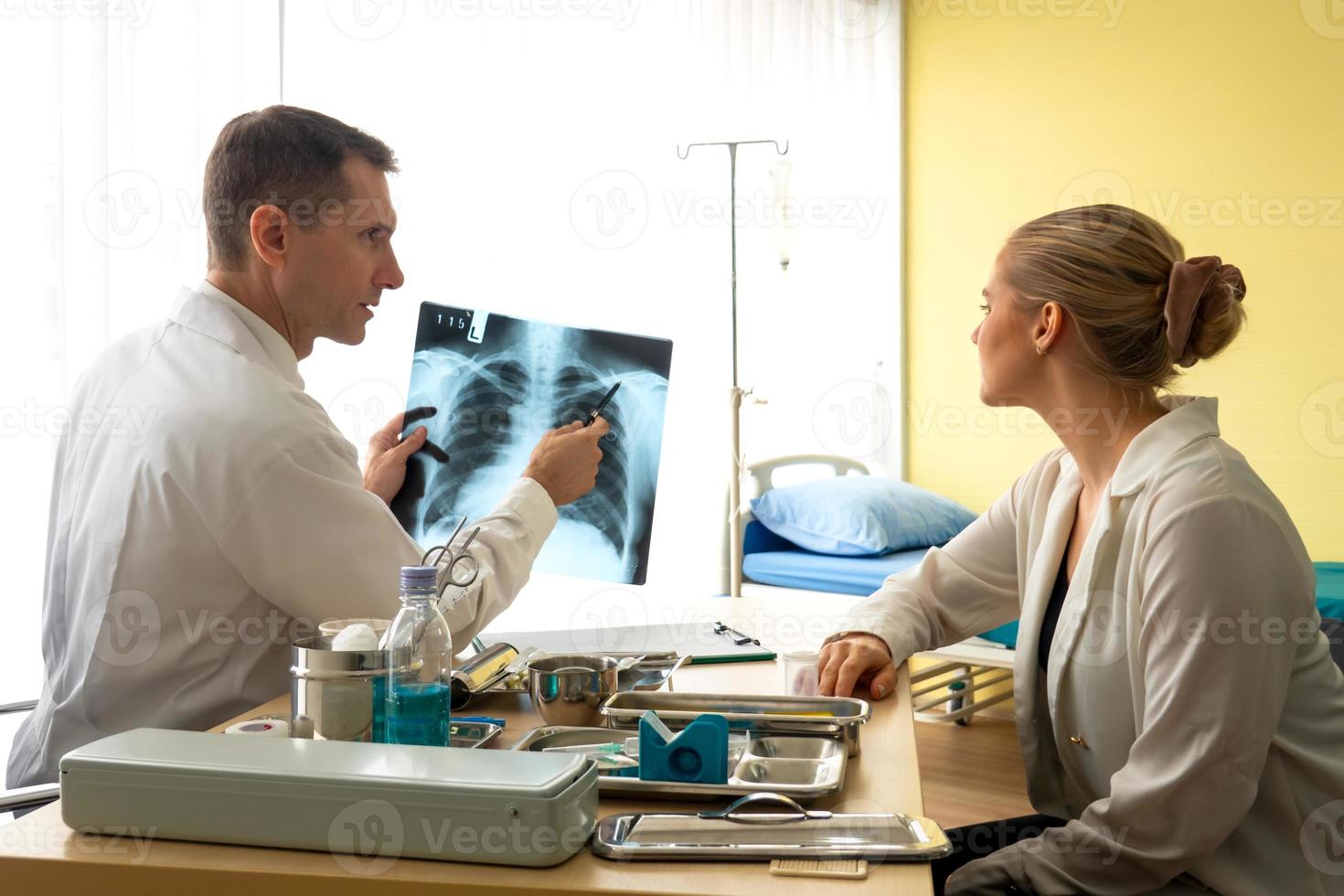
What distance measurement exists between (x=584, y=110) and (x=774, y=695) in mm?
2876

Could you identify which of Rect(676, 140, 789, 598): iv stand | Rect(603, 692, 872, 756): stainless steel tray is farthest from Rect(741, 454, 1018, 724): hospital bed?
Rect(603, 692, 872, 756): stainless steel tray

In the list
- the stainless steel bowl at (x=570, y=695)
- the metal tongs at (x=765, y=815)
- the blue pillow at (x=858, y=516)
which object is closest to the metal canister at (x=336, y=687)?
the stainless steel bowl at (x=570, y=695)

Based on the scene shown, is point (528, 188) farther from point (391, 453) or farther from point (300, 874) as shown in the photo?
point (300, 874)

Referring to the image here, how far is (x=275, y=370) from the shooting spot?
1742 mm

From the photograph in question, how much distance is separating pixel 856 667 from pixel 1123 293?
616 millimetres

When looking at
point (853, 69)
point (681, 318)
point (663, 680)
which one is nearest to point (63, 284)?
point (663, 680)

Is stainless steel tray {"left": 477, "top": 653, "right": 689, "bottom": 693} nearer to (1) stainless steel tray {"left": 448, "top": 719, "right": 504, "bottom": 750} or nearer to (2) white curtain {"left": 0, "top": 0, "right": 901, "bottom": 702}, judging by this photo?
(1) stainless steel tray {"left": 448, "top": 719, "right": 504, "bottom": 750}

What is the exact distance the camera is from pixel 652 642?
195 cm

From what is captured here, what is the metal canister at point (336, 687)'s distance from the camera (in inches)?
47.6

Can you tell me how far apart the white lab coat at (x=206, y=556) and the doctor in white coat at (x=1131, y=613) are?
677 millimetres

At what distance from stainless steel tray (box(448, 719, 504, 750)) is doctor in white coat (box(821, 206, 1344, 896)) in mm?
465

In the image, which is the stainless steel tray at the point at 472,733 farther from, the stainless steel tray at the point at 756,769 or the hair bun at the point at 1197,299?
the hair bun at the point at 1197,299

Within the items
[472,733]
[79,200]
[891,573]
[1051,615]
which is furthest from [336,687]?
[891,573]

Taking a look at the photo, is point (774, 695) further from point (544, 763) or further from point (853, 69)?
point (853, 69)
